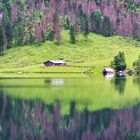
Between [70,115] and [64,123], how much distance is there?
788 centimetres

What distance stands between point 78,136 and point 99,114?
58.9 ft

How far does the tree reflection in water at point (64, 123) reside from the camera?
6025 centimetres

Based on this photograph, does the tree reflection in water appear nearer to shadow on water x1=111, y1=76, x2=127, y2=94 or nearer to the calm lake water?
the calm lake water

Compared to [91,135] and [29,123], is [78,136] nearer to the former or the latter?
[91,135]

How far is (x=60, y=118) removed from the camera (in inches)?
2938

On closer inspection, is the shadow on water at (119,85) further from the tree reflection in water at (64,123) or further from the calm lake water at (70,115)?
the tree reflection in water at (64,123)

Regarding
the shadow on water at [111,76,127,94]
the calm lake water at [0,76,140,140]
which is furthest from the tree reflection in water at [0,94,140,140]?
the shadow on water at [111,76,127,94]

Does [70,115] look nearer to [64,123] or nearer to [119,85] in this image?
[64,123]

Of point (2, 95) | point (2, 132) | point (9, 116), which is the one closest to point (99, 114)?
point (9, 116)

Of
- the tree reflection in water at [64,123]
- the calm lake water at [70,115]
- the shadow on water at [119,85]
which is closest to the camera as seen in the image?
the tree reflection in water at [64,123]

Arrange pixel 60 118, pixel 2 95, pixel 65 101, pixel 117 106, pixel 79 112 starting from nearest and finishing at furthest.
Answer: pixel 60 118 → pixel 79 112 → pixel 117 106 → pixel 65 101 → pixel 2 95

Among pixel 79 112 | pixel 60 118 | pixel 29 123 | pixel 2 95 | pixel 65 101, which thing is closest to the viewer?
pixel 29 123

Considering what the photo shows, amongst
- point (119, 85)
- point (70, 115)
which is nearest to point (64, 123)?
point (70, 115)

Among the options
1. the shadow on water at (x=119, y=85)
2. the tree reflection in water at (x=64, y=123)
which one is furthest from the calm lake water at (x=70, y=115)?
the shadow on water at (x=119, y=85)
